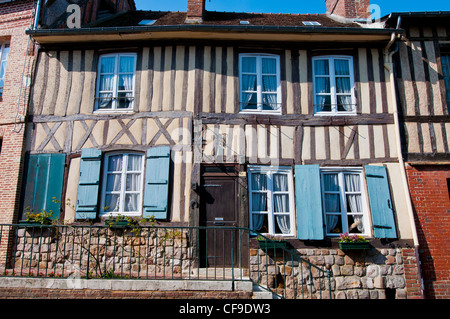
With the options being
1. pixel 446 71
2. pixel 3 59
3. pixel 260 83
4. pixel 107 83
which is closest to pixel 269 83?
pixel 260 83

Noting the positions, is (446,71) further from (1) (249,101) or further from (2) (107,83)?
(2) (107,83)

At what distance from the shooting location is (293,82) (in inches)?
311

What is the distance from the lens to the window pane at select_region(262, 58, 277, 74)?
8047mm

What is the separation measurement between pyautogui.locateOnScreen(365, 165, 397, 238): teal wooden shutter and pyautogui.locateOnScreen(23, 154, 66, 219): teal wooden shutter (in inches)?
252

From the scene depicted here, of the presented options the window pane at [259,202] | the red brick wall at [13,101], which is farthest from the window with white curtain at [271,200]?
the red brick wall at [13,101]

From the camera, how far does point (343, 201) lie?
7.39 meters

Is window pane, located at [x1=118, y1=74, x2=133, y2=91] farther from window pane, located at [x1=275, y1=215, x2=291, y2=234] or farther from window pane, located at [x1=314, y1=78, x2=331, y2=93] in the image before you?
window pane, located at [x1=275, y1=215, x2=291, y2=234]

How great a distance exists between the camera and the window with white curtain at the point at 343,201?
288 inches

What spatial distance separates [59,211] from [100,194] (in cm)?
89

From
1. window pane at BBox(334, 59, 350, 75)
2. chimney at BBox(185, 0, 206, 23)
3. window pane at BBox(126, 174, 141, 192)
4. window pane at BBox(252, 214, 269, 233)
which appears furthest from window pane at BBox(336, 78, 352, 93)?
window pane at BBox(126, 174, 141, 192)

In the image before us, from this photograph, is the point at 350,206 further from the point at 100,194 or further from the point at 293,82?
the point at 100,194

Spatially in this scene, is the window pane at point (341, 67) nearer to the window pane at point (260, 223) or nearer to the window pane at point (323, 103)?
the window pane at point (323, 103)

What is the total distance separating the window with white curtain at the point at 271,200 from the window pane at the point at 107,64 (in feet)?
12.9
